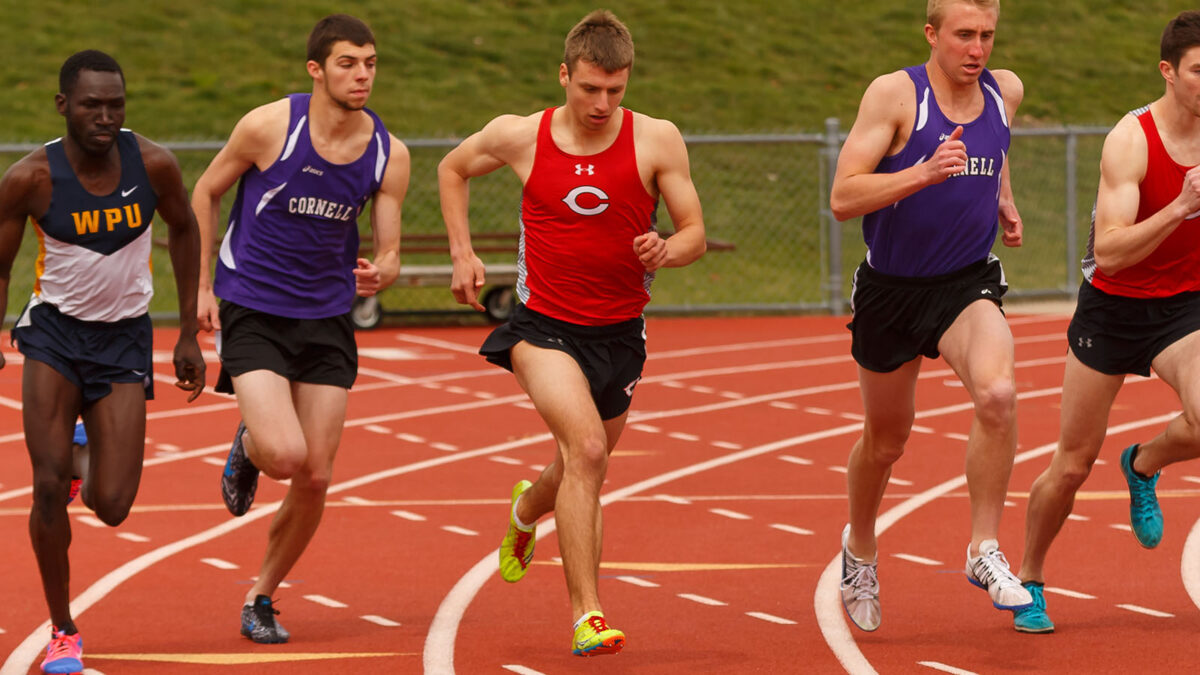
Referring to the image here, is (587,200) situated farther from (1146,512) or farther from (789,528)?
(789,528)

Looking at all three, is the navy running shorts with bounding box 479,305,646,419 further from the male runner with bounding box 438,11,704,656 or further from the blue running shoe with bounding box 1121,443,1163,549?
the blue running shoe with bounding box 1121,443,1163,549

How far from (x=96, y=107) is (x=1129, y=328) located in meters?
3.74

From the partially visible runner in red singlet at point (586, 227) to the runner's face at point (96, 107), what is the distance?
147 cm

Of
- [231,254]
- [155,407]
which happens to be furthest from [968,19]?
[155,407]

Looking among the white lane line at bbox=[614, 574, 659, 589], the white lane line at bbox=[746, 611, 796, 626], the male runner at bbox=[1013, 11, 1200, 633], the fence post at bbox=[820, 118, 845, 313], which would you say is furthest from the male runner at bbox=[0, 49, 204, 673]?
the fence post at bbox=[820, 118, 845, 313]

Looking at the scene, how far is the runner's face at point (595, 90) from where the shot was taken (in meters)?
6.33

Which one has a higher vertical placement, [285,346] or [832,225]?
[285,346]

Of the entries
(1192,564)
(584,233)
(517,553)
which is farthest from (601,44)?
(1192,564)

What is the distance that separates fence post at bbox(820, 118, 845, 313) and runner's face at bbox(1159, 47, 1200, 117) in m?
12.6

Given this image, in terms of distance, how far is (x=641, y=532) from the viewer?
888 cm

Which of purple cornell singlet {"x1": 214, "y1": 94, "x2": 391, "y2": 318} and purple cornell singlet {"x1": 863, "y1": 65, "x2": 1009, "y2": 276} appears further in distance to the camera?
purple cornell singlet {"x1": 214, "y1": 94, "x2": 391, "y2": 318}

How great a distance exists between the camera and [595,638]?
5.70m

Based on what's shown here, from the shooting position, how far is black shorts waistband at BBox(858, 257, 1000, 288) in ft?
21.4

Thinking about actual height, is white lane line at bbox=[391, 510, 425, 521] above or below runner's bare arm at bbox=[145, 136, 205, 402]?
below
